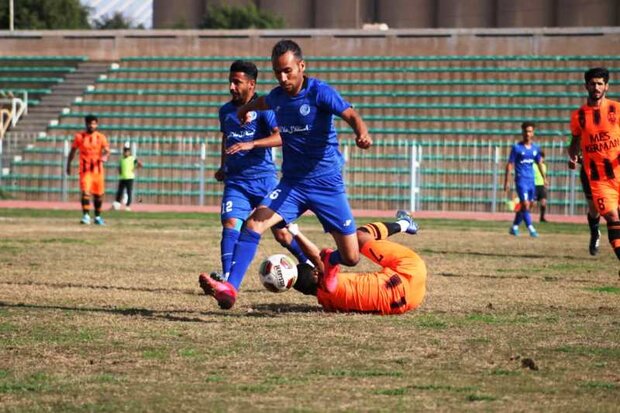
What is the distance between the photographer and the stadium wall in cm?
4150

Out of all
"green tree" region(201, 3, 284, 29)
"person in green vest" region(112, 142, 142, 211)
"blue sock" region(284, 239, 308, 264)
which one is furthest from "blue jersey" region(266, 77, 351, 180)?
"green tree" region(201, 3, 284, 29)

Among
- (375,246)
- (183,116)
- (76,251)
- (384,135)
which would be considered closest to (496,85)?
(384,135)

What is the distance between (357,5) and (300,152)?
200 feet

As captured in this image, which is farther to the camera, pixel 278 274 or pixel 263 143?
pixel 263 143

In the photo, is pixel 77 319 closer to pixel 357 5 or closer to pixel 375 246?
pixel 375 246

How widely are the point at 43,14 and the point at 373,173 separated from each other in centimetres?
4243

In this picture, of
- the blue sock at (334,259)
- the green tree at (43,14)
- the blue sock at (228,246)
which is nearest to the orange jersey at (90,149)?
the blue sock at (228,246)

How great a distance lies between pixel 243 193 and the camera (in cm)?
1209

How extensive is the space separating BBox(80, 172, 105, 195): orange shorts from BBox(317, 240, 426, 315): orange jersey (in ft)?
52.9

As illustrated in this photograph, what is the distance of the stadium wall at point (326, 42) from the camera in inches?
1634

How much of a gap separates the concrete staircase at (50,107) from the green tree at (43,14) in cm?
2873

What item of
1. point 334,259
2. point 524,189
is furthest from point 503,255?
point 334,259

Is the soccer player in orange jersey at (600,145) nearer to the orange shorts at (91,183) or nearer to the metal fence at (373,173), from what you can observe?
the orange shorts at (91,183)

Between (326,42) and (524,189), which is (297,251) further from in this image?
(326,42)
